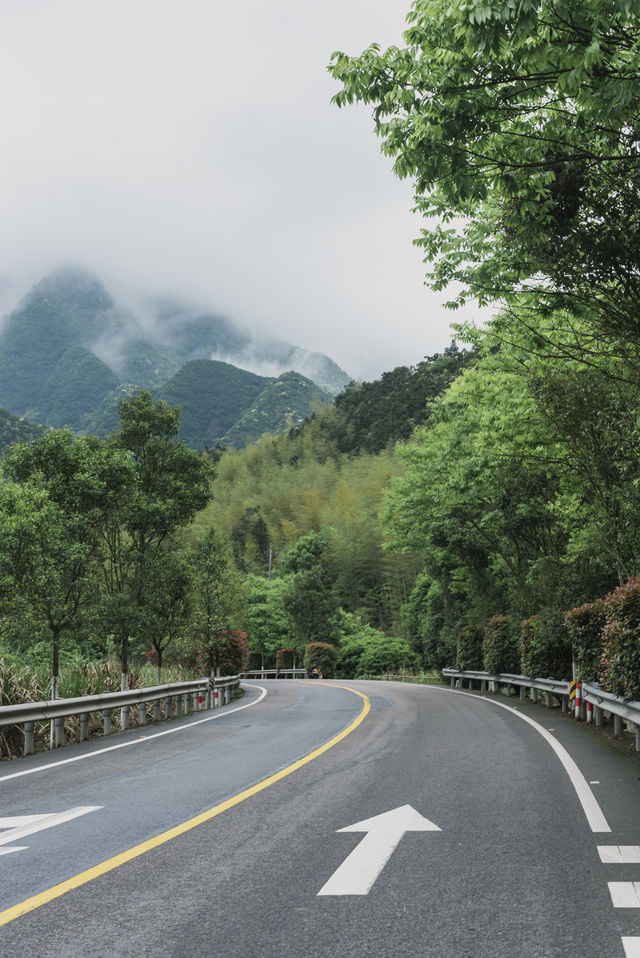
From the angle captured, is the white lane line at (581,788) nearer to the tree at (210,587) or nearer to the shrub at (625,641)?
the shrub at (625,641)

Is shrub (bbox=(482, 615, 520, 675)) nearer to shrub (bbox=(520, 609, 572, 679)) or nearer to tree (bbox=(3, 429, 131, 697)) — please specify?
shrub (bbox=(520, 609, 572, 679))

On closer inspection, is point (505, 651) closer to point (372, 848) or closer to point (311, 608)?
point (372, 848)

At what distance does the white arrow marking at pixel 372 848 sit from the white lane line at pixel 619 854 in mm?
1268

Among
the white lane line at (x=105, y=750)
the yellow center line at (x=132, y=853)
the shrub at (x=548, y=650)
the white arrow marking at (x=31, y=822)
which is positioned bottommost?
the white lane line at (x=105, y=750)

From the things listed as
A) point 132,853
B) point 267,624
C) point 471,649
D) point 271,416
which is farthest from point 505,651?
point 271,416

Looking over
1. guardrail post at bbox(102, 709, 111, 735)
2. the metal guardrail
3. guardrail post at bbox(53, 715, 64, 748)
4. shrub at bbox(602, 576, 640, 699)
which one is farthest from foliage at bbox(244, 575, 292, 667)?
shrub at bbox(602, 576, 640, 699)

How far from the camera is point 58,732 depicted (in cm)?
1239

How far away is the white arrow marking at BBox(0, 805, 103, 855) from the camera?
6.02 metres

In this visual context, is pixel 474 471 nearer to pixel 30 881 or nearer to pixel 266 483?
pixel 30 881

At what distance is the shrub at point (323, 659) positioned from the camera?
205ft

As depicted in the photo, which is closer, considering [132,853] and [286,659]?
[132,853]

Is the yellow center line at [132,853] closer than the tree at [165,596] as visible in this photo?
Yes

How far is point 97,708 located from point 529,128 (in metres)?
11.1

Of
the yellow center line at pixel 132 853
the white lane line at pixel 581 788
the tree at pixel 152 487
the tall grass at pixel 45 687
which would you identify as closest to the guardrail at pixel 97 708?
the tall grass at pixel 45 687
